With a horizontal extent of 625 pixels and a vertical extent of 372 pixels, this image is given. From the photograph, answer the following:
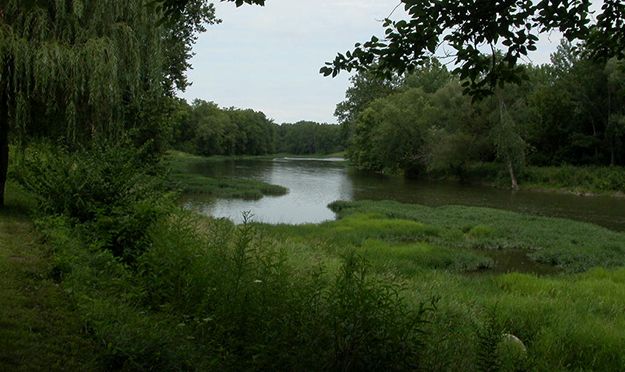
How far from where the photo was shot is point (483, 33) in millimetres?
4488

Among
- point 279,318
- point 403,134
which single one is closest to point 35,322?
point 279,318

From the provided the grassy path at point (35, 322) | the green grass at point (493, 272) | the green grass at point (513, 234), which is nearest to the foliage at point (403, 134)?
the green grass at point (513, 234)

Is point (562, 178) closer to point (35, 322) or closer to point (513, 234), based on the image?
point (513, 234)

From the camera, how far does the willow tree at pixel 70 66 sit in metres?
10.5

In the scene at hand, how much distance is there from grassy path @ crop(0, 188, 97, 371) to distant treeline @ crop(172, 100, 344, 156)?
5388 cm

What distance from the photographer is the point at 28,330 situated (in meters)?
4.65

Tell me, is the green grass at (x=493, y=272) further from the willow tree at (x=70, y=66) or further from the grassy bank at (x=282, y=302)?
the willow tree at (x=70, y=66)

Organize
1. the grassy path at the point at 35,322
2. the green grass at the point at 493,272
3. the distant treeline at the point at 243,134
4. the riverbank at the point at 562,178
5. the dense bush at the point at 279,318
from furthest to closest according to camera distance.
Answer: the distant treeline at the point at 243,134 → the riverbank at the point at 562,178 → the green grass at the point at 493,272 → the dense bush at the point at 279,318 → the grassy path at the point at 35,322

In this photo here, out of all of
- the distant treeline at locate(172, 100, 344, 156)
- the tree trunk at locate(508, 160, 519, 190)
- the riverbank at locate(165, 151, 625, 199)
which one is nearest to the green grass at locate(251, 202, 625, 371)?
the riverbank at locate(165, 151, 625, 199)

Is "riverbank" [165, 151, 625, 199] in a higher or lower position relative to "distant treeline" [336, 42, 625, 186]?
lower

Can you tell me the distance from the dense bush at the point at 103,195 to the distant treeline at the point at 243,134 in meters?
50.7

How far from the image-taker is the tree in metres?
4.38

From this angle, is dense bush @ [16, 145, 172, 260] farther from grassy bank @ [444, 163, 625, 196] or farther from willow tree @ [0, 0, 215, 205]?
grassy bank @ [444, 163, 625, 196]

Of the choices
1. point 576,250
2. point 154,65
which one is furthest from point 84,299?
point 576,250
